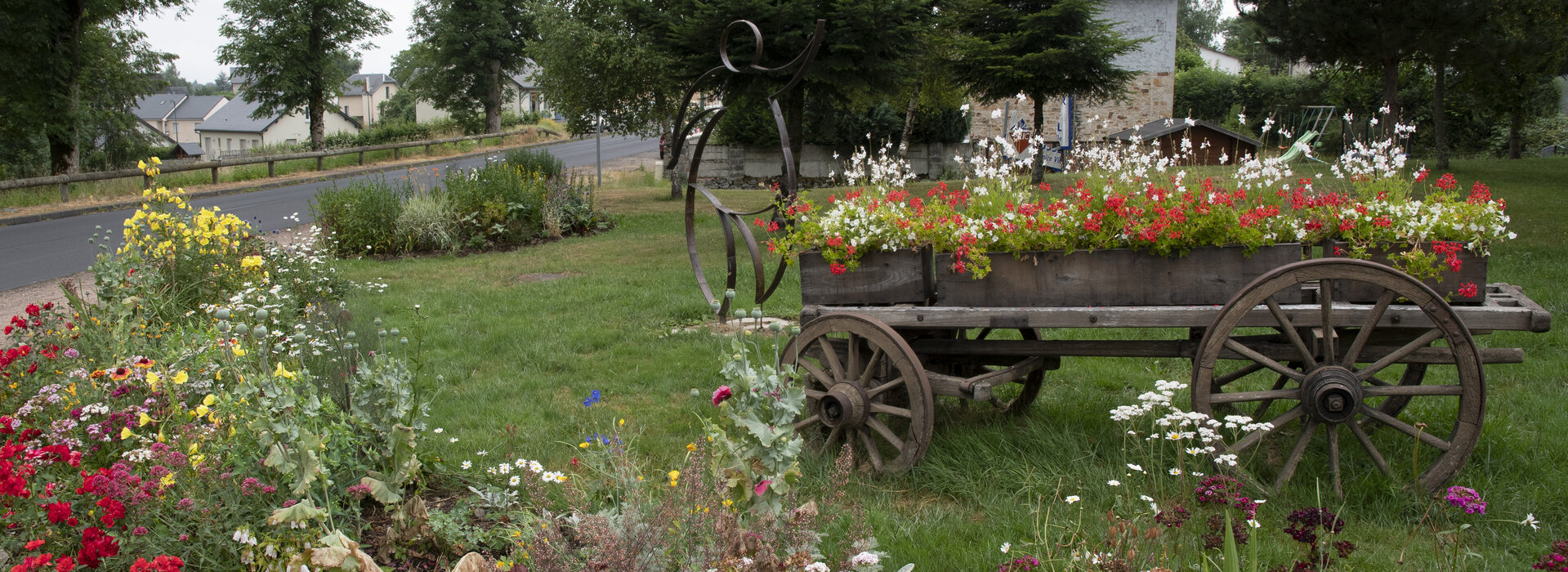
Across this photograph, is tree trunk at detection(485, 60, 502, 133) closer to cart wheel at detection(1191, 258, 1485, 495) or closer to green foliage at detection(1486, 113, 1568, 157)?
green foliage at detection(1486, 113, 1568, 157)

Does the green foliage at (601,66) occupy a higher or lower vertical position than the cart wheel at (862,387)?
higher

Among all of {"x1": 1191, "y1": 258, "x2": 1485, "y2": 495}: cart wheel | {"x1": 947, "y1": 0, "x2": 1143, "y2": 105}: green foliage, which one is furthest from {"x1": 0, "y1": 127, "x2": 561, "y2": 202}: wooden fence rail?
{"x1": 1191, "y1": 258, "x2": 1485, "y2": 495}: cart wheel

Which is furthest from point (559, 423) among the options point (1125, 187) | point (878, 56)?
point (878, 56)

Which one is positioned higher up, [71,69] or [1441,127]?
Result: [71,69]

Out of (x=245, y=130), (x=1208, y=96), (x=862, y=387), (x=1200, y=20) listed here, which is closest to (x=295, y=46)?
(x=1208, y=96)

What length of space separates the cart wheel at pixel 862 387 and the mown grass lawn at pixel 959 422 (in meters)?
0.16

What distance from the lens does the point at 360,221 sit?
10.4m

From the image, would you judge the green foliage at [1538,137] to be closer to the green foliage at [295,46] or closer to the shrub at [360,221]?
the shrub at [360,221]

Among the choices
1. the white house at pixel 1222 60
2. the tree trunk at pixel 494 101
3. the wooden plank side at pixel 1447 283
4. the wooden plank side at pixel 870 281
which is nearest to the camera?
the wooden plank side at pixel 1447 283

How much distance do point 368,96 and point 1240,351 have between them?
281ft

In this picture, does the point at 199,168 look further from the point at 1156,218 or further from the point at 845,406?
the point at 1156,218

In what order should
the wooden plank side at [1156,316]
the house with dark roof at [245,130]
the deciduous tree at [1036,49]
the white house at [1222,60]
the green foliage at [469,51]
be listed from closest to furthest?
the wooden plank side at [1156,316], the deciduous tree at [1036,49], the green foliage at [469,51], the white house at [1222,60], the house with dark roof at [245,130]

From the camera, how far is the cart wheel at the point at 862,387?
3340 mm

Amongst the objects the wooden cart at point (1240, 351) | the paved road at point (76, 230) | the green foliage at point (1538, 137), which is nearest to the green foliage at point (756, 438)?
the wooden cart at point (1240, 351)
